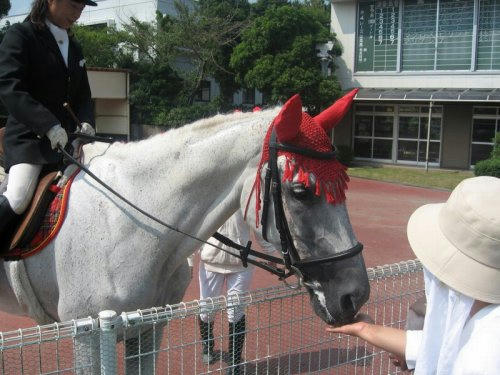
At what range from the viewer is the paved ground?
7117 millimetres

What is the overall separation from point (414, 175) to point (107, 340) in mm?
19642

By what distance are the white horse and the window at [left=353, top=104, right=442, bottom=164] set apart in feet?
70.7

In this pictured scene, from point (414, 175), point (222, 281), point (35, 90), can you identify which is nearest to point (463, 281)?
point (35, 90)

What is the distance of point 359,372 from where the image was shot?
404 centimetres

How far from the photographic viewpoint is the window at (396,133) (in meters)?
22.8

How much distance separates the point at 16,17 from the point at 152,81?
16.7 m

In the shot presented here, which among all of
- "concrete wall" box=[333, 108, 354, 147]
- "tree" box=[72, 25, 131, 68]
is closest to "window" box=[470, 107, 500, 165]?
"concrete wall" box=[333, 108, 354, 147]

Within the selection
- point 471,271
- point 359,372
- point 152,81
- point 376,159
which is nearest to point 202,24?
point 152,81

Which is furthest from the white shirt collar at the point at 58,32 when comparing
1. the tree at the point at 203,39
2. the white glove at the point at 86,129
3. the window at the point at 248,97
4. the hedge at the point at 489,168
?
the window at the point at 248,97

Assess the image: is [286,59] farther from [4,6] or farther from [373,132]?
[4,6]

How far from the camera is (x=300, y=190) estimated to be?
96.4 inches

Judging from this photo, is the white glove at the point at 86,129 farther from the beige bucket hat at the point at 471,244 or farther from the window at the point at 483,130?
the window at the point at 483,130

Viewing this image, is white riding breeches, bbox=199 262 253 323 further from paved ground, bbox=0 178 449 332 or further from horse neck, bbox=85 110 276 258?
horse neck, bbox=85 110 276 258

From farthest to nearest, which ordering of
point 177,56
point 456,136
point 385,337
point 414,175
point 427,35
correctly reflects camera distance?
point 177,56
point 427,35
point 456,136
point 414,175
point 385,337
